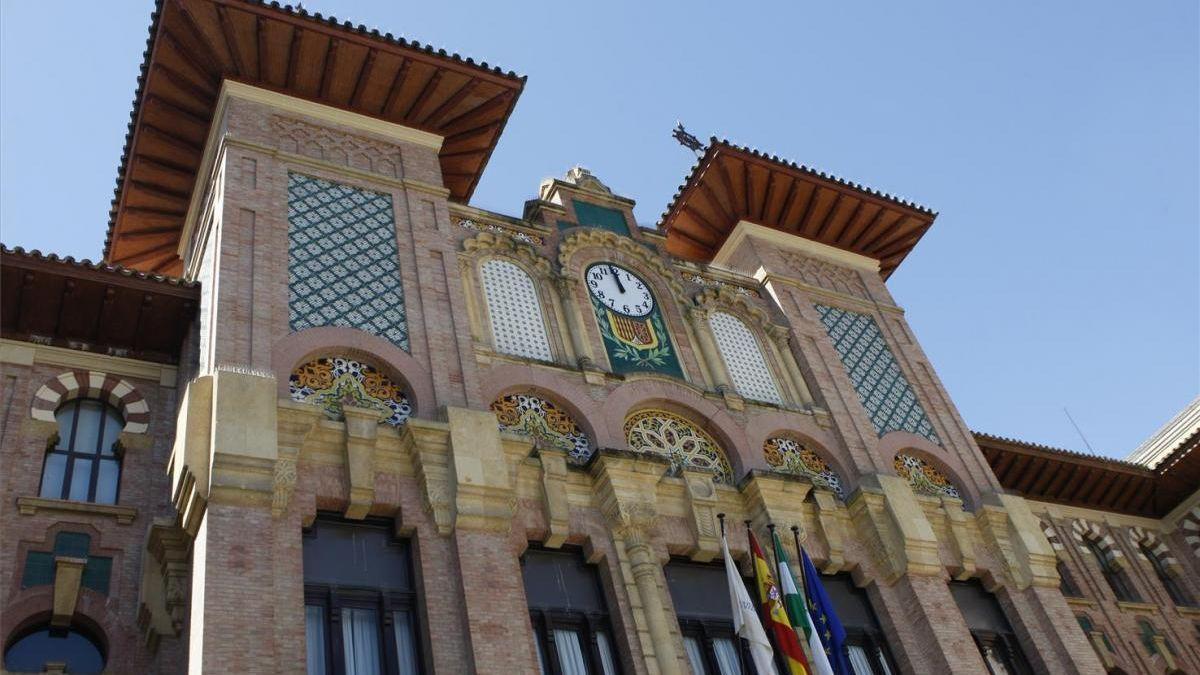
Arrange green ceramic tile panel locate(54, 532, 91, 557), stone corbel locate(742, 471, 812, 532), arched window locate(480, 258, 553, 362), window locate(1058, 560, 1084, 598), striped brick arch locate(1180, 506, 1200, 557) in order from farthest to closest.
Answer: striped brick arch locate(1180, 506, 1200, 557) → window locate(1058, 560, 1084, 598) → arched window locate(480, 258, 553, 362) → stone corbel locate(742, 471, 812, 532) → green ceramic tile panel locate(54, 532, 91, 557)

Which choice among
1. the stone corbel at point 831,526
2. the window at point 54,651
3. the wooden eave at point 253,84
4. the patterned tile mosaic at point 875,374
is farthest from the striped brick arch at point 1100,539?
the window at point 54,651

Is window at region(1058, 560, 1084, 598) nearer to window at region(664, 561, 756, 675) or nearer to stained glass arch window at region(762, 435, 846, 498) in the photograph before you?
stained glass arch window at region(762, 435, 846, 498)

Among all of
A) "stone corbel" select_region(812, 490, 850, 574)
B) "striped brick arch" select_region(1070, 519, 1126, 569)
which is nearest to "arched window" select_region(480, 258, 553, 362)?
"stone corbel" select_region(812, 490, 850, 574)

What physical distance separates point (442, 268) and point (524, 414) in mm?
2024

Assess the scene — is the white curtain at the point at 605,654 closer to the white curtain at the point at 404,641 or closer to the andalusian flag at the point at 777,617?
the andalusian flag at the point at 777,617

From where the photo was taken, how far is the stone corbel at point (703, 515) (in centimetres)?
1226

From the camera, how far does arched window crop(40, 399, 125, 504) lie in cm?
1132

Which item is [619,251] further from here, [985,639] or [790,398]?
[985,639]

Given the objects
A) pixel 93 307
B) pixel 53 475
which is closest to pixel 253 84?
pixel 93 307

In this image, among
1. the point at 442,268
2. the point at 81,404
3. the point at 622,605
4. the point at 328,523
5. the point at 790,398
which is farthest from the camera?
the point at 790,398

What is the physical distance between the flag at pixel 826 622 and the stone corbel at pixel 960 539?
2.59 metres

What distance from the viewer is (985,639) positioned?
536 inches

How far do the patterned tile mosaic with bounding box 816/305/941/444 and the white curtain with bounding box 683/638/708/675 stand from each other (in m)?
4.90

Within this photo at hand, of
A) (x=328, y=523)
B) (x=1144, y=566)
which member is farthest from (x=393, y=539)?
(x=1144, y=566)
